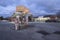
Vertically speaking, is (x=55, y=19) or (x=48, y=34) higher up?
(x=55, y=19)

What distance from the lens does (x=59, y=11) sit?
5.89ft

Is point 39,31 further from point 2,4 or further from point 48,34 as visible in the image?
point 2,4

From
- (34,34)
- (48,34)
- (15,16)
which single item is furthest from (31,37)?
(15,16)

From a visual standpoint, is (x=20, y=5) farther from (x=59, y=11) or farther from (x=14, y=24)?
(x=59, y=11)

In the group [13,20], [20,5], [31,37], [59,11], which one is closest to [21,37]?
[31,37]

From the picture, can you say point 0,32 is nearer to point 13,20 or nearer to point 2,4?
point 13,20

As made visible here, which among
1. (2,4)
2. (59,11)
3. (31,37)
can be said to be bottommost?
(31,37)

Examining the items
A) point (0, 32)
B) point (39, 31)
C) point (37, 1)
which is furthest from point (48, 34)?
point (0, 32)

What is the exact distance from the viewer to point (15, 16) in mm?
1803

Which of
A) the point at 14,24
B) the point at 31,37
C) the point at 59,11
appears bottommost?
the point at 31,37

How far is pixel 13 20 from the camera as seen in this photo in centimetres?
182

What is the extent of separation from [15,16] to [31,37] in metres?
0.34

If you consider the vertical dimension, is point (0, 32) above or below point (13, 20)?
below

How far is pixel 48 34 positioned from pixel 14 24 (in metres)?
0.45
